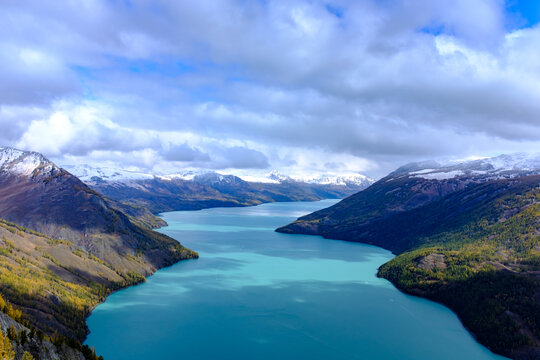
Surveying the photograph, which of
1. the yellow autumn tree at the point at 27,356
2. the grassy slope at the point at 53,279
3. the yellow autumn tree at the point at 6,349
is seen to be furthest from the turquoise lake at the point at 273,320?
the yellow autumn tree at the point at 6,349

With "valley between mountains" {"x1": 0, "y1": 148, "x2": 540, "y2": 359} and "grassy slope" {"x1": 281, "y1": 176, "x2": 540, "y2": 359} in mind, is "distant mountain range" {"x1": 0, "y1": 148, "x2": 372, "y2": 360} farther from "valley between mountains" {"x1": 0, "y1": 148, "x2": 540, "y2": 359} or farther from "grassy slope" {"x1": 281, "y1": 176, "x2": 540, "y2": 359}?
"grassy slope" {"x1": 281, "y1": 176, "x2": 540, "y2": 359}

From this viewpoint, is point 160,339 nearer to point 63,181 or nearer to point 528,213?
point 63,181

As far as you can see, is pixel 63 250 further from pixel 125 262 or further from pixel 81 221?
pixel 81 221

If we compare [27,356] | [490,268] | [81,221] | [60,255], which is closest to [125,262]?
[60,255]

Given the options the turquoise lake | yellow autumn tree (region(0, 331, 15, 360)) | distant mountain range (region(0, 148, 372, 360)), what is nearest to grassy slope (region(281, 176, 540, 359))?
the turquoise lake

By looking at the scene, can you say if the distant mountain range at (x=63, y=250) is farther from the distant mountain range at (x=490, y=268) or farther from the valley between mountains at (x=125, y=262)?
the distant mountain range at (x=490, y=268)

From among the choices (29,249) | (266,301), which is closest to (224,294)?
(266,301)
